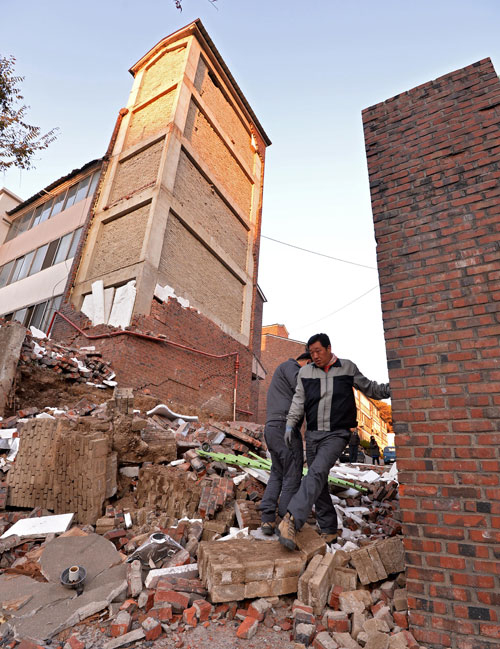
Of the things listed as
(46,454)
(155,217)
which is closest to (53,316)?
(155,217)

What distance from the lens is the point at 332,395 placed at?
10.4ft

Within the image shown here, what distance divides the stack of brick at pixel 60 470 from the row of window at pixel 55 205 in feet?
38.8

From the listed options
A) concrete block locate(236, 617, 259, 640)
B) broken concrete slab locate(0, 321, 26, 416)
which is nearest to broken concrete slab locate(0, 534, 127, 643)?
concrete block locate(236, 617, 259, 640)

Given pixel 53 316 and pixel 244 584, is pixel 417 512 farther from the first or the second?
pixel 53 316

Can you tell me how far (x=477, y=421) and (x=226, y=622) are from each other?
1.89 m

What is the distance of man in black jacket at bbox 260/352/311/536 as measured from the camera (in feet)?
11.0

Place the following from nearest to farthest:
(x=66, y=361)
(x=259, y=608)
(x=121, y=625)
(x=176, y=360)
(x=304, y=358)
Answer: (x=121, y=625)
(x=259, y=608)
(x=304, y=358)
(x=66, y=361)
(x=176, y=360)

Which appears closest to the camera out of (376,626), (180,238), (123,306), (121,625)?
(376,626)

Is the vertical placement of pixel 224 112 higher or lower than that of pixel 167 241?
higher

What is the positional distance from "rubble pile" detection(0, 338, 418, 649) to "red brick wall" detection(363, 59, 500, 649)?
0.41 meters

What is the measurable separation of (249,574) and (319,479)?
0.88m

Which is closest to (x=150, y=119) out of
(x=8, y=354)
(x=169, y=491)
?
(x=8, y=354)

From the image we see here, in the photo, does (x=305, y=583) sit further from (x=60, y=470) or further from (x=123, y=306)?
(x=123, y=306)

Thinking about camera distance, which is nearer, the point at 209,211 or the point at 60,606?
the point at 60,606
